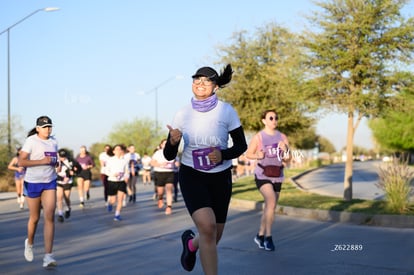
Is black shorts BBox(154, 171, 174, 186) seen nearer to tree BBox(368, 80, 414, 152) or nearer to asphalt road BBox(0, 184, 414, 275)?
asphalt road BBox(0, 184, 414, 275)

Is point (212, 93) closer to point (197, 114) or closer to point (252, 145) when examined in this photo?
point (197, 114)

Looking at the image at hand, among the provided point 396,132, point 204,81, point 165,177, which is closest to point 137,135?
point 396,132

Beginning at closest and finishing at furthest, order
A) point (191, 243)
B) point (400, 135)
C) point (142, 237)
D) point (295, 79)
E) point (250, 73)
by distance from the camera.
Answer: point (191, 243) → point (142, 237) → point (295, 79) → point (250, 73) → point (400, 135)

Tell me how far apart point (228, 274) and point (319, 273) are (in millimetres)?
996

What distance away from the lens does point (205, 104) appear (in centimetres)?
579

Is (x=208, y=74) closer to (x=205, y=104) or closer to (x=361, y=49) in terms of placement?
(x=205, y=104)

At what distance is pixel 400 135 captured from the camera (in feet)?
251

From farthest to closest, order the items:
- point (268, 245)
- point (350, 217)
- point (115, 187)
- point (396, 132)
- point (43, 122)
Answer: point (396, 132) < point (115, 187) < point (350, 217) < point (268, 245) < point (43, 122)

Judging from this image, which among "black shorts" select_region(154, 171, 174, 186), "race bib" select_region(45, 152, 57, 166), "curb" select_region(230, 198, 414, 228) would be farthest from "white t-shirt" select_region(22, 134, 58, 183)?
"black shorts" select_region(154, 171, 174, 186)

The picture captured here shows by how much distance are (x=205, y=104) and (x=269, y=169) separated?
3.75 m

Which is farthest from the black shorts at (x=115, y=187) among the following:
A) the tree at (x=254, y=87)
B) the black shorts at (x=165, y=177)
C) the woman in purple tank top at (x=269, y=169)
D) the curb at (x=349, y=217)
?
the tree at (x=254, y=87)

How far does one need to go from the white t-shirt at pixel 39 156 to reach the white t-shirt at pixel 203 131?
293 cm

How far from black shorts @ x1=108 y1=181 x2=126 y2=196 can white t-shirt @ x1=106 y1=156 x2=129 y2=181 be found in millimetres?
91

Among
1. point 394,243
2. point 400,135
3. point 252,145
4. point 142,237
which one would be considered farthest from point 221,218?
point 400,135
